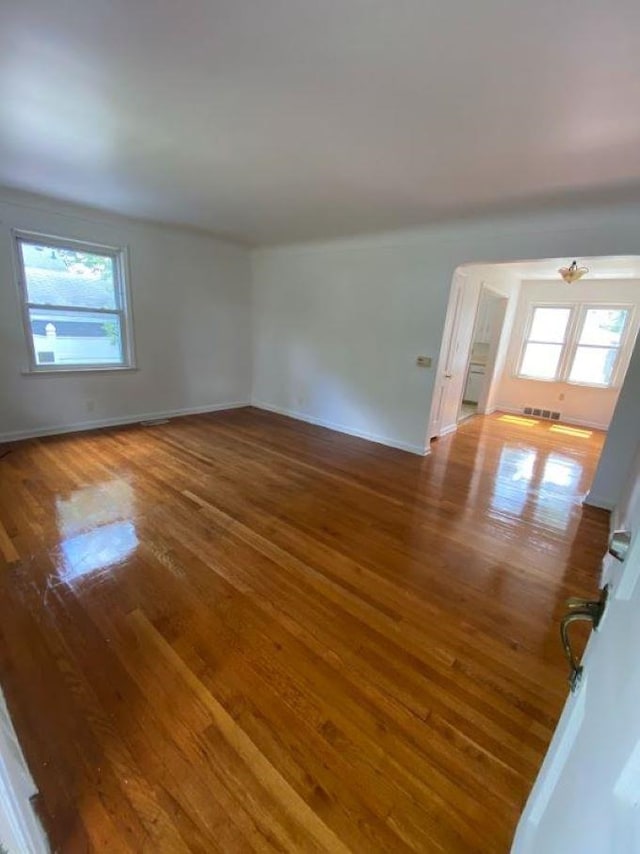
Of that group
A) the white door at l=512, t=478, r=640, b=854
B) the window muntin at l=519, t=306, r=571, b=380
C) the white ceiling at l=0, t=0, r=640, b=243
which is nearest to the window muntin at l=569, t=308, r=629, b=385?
the window muntin at l=519, t=306, r=571, b=380

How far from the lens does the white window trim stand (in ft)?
19.3

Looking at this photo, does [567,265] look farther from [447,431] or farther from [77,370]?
[77,370]

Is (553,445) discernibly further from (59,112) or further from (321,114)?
(59,112)

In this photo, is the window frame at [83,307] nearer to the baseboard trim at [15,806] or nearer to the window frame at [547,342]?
the baseboard trim at [15,806]

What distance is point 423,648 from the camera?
1.79 meters

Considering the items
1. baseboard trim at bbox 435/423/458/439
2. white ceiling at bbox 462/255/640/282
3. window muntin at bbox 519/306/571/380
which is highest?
white ceiling at bbox 462/255/640/282

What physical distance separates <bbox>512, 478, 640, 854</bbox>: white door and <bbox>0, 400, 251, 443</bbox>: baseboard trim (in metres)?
5.03

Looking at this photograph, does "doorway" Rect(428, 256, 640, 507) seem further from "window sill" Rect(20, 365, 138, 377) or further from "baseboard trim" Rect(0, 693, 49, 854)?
"baseboard trim" Rect(0, 693, 49, 854)

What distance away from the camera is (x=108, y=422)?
475 centimetres

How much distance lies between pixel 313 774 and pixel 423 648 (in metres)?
0.75

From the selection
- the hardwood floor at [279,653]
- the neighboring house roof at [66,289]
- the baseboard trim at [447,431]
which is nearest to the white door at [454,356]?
the baseboard trim at [447,431]

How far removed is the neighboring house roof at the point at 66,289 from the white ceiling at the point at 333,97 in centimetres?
110

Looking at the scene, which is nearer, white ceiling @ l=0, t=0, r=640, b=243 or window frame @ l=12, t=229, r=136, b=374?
white ceiling @ l=0, t=0, r=640, b=243

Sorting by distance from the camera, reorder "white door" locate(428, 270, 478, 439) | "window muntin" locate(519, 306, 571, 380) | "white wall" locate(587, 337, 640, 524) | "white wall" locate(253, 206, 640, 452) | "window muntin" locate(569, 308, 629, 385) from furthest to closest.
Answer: "window muntin" locate(519, 306, 571, 380)
"window muntin" locate(569, 308, 629, 385)
"white door" locate(428, 270, 478, 439)
"white wall" locate(253, 206, 640, 452)
"white wall" locate(587, 337, 640, 524)
